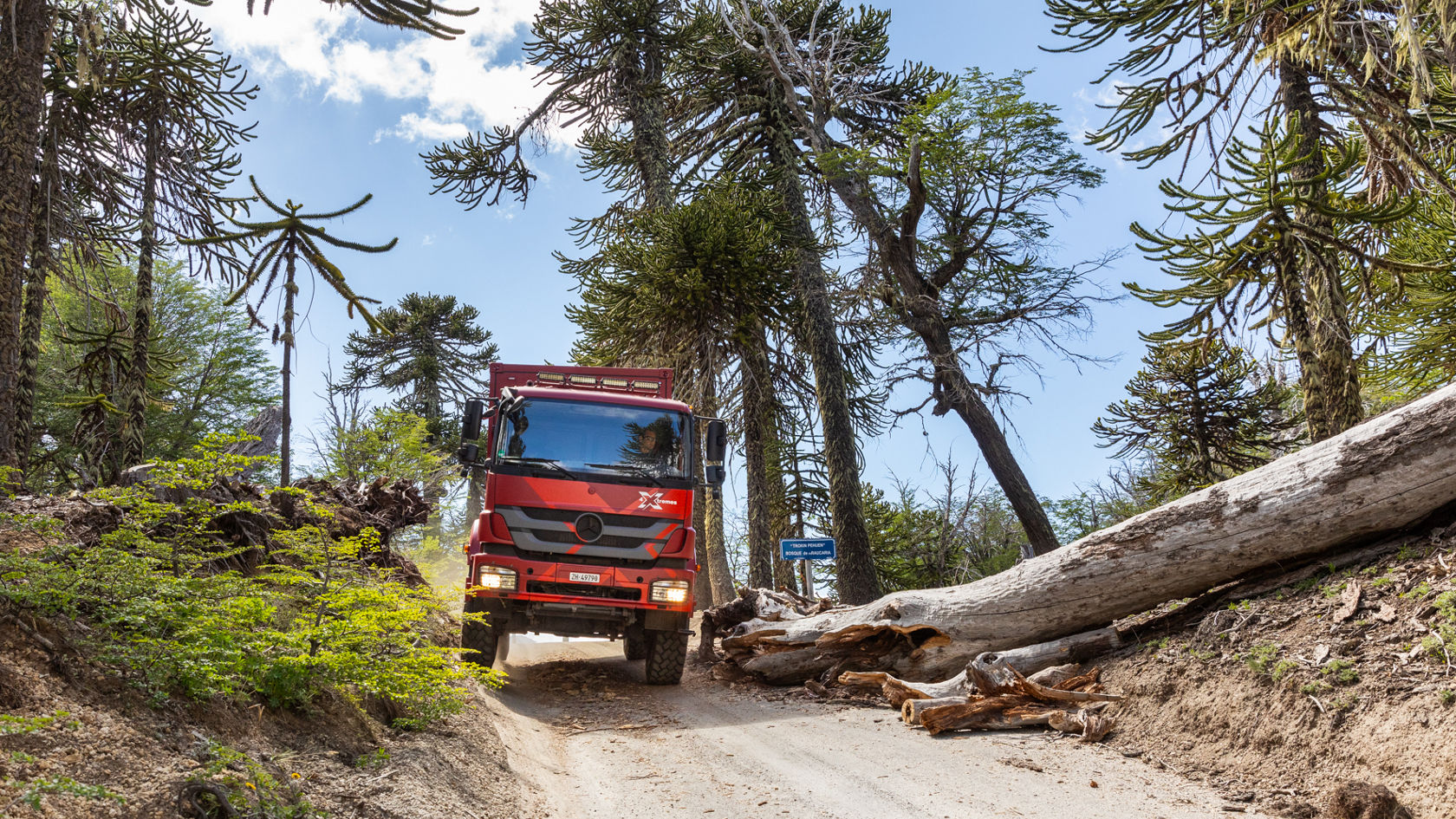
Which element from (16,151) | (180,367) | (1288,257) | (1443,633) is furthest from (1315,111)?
(180,367)

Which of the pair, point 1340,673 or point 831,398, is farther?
point 831,398

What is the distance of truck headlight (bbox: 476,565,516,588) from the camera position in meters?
8.03

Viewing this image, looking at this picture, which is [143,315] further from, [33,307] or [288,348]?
[288,348]

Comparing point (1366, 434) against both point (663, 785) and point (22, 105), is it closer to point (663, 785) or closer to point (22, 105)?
point (663, 785)

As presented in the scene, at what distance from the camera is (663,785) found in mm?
5359

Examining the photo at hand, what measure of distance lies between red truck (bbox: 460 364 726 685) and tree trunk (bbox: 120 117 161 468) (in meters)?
7.76

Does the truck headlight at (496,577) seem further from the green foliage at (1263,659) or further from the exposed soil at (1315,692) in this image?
the green foliage at (1263,659)

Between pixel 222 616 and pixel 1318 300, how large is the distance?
10.7 metres

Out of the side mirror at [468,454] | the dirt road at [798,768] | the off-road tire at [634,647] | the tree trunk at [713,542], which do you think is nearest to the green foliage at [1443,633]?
the dirt road at [798,768]

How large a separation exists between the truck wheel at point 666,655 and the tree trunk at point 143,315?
9.49 m

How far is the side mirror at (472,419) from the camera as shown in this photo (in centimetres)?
856

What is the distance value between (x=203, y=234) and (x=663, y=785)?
43.5ft

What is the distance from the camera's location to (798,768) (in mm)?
5668

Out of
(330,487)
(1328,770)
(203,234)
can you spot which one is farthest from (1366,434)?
(203,234)
